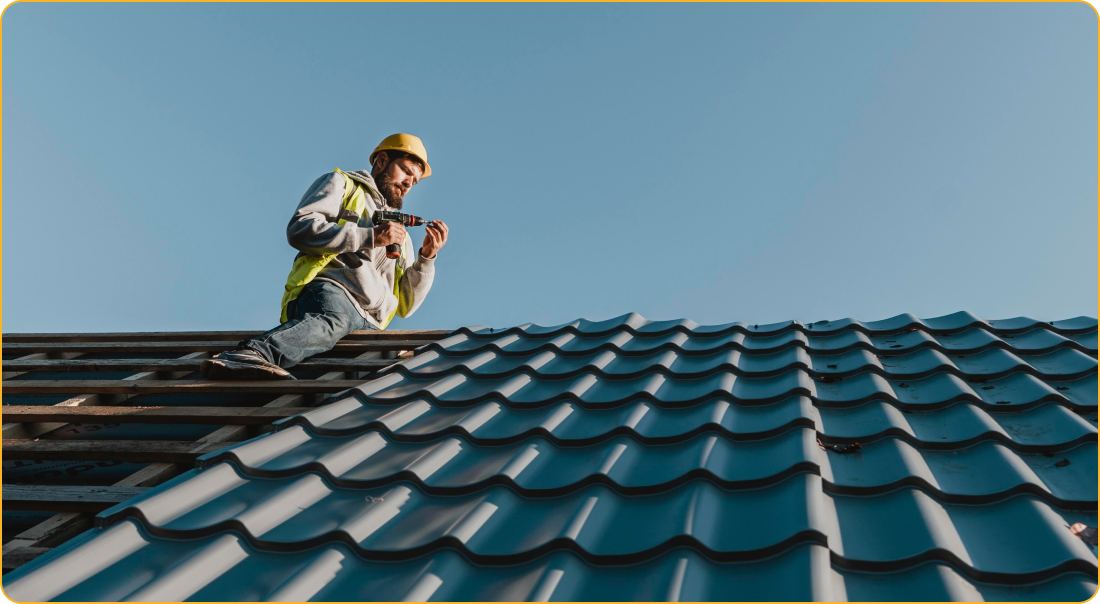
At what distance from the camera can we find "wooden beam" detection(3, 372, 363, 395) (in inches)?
131

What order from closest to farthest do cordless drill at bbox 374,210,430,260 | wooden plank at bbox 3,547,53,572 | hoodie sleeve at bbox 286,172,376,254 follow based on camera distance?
wooden plank at bbox 3,547,53,572 < hoodie sleeve at bbox 286,172,376,254 < cordless drill at bbox 374,210,430,260

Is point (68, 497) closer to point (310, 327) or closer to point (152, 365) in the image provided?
point (152, 365)

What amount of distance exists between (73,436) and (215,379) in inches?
26.6

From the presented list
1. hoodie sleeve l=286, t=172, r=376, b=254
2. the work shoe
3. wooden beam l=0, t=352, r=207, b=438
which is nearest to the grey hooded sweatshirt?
hoodie sleeve l=286, t=172, r=376, b=254

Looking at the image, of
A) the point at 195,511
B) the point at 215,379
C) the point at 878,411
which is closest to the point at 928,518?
the point at 878,411

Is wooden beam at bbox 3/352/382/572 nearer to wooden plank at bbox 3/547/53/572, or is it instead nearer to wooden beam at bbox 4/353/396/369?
wooden plank at bbox 3/547/53/572

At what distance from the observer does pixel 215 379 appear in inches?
139

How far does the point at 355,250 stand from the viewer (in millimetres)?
4160

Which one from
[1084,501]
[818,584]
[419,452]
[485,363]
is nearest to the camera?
[818,584]

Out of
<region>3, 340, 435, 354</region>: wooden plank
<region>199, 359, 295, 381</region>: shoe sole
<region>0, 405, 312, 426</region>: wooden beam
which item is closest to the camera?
<region>0, 405, 312, 426</region>: wooden beam

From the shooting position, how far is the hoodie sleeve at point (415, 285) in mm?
4969

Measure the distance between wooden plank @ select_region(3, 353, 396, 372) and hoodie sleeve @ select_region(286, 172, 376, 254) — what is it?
0.68 meters

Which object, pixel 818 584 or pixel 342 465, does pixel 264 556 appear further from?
pixel 818 584

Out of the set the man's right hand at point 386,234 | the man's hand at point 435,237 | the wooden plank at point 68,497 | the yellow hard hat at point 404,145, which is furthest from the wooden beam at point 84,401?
the yellow hard hat at point 404,145
